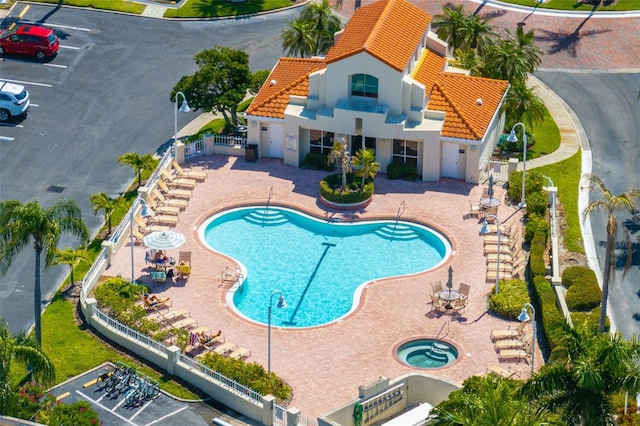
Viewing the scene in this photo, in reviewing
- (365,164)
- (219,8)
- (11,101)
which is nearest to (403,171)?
(365,164)

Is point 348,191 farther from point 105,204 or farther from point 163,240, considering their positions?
point 105,204

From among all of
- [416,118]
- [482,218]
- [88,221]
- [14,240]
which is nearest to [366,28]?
[416,118]

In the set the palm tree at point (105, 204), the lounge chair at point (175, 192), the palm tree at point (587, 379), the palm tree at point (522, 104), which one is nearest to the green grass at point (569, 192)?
the palm tree at point (522, 104)

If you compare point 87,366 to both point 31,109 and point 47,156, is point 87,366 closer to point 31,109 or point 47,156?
point 47,156

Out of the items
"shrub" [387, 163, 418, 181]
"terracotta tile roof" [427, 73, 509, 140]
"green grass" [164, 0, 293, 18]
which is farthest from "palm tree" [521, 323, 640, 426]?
"green grass" [164, 0, 293, 18]

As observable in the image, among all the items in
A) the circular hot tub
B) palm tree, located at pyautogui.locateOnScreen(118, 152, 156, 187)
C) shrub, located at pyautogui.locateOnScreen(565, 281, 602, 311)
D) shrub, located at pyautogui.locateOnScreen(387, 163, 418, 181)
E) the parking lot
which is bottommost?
the parking lot

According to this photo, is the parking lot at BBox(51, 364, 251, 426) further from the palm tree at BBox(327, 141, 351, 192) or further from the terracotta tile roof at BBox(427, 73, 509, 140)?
the terracotta tile roof at BBox(427, 73, 509, 140)
